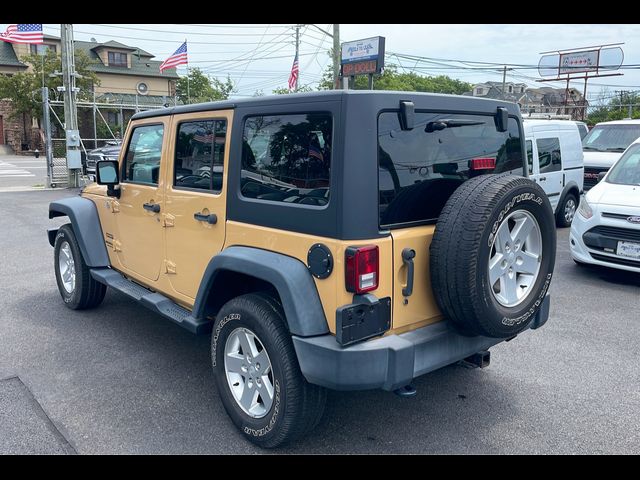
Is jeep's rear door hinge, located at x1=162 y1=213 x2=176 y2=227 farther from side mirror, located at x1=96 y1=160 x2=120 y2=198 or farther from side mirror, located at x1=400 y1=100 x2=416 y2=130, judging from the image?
side mirror, located at x1=400 y1=100 x2=416 y2=130

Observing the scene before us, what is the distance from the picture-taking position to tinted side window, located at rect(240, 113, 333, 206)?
280cm

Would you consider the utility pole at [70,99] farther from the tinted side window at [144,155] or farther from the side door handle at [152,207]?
the side door handle at [152,207]

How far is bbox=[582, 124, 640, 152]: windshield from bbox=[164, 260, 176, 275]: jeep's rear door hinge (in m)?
11.1

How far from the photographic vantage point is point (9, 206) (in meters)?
12.8

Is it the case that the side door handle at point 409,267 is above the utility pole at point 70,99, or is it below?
below

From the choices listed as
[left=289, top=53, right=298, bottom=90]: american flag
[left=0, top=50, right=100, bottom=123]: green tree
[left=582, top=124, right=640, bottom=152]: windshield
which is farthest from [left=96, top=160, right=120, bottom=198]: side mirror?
[left=0, top=50, right=100, bottom=123]: green tree

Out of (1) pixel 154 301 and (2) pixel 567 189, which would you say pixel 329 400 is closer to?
(1) pixel 154 301

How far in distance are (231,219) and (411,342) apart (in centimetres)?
130

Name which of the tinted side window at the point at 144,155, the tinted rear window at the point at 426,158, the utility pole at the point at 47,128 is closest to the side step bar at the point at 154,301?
the tinted side window at the point at 144,155

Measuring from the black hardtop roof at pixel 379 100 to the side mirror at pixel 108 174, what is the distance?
1.21 metres

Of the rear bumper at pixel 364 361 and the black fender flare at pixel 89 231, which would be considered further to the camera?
the black fender flare at pixel 89 231

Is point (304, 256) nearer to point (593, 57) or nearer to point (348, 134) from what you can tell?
point (348, 134)

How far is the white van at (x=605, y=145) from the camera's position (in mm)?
11708
